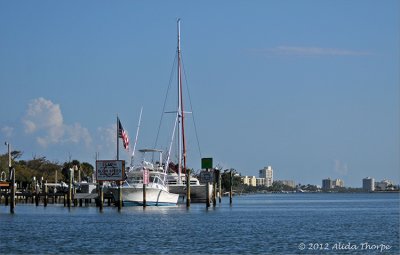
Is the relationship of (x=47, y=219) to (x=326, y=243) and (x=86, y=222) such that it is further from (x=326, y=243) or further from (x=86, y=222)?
(x=326, y=243)

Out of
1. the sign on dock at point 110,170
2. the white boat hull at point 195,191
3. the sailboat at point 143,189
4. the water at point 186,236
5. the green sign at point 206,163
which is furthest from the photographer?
the white boat hull at point 195,191

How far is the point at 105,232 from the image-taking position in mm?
68562

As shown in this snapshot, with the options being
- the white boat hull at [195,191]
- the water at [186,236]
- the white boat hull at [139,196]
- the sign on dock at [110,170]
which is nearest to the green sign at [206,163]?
the white boat hull at [195,191]

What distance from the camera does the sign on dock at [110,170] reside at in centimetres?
9762

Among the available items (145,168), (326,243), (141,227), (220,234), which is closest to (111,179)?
(145,168)

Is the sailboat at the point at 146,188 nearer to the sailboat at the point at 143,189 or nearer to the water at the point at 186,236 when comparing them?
the sailboat at the point at 143,189

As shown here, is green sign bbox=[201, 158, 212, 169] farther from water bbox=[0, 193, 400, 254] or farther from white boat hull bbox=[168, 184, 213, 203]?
water bbox=[0, 193, 400, 254]

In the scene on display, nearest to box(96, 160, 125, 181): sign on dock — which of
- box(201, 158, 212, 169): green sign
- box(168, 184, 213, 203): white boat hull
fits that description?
box(168, 184, 213, 203): white boat hull

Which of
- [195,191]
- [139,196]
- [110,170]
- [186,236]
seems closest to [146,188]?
[139,196]

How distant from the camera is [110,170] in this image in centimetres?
9806

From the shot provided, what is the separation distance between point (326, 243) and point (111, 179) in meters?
42.2

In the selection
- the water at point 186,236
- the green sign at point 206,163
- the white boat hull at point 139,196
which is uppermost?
the green sign at point 206,163

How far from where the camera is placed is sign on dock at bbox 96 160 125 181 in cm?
9762

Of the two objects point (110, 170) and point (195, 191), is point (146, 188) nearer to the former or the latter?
point (110, 170)
